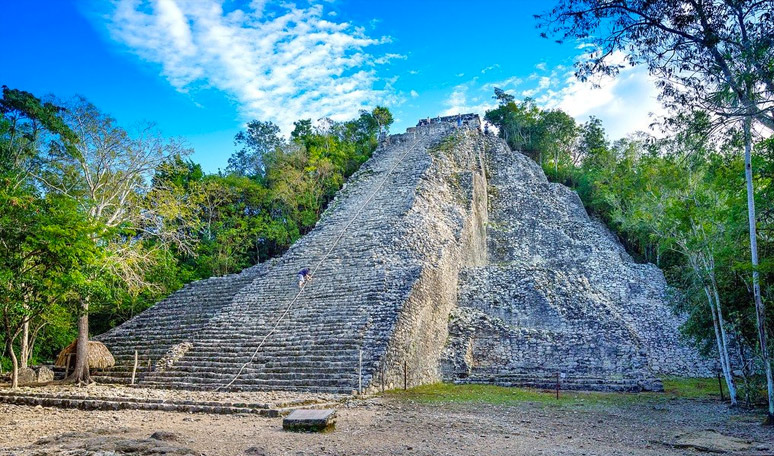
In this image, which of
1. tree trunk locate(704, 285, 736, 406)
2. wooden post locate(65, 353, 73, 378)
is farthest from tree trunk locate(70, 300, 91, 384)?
tree trunk locate(704, 285, 736, 406)

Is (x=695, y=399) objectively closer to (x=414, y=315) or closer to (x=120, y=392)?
(x=414, y=315)

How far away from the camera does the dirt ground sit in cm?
511

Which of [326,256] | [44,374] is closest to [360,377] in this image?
[326,256]

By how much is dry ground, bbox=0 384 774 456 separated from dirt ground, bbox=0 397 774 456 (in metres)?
0.01

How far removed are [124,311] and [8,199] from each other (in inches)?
442

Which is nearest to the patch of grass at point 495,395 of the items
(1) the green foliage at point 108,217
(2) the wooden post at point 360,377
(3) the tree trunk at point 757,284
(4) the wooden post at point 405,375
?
(4) the wooden post at point 405,375

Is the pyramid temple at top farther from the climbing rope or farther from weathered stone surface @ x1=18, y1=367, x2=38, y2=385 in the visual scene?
weathered stone surface @ x1=18, y1=367, x2=38, y2=385

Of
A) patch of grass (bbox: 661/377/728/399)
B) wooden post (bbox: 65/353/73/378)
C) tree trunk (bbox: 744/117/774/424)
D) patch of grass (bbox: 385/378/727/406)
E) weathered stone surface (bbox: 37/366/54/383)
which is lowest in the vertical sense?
patch of grass (bbox: 661/377/728/399)

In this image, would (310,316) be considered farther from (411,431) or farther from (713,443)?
(713,443)

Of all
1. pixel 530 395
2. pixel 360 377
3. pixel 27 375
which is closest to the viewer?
pixel 360 377

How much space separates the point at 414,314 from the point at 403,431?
580 centimetres

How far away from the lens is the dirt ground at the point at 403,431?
16.8 ft

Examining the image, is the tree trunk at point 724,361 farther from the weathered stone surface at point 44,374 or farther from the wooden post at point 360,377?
the weathered stone surface at point 44,374

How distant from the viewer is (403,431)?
6.21 m
